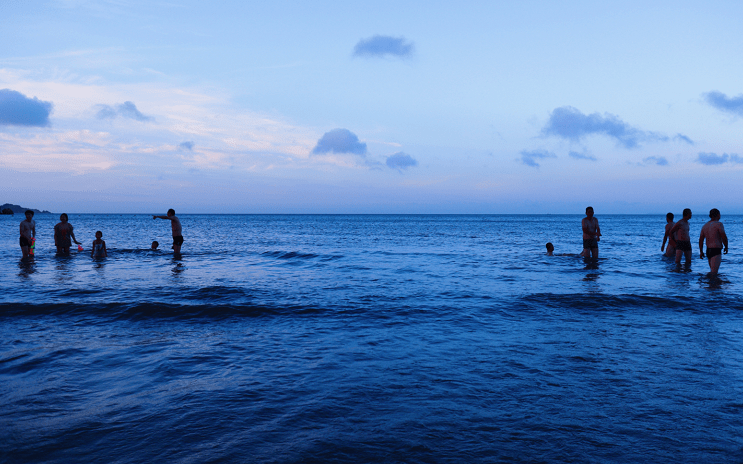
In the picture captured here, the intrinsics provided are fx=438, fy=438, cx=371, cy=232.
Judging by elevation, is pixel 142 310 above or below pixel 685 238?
below

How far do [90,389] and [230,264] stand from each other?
15.1 m

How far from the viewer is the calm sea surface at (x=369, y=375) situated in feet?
13.0

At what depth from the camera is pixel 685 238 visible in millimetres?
18219

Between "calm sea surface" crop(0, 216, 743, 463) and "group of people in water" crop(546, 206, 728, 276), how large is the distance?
3022mm

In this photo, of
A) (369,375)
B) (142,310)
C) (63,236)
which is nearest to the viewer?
(369,375)

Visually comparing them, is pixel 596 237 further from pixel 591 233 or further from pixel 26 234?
→ pixel 26 234

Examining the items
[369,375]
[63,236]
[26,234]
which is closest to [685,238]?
[369,375]

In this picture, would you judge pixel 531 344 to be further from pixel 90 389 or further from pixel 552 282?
pixel 552 282

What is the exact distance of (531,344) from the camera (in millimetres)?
7211

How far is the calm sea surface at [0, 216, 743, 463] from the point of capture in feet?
13.0

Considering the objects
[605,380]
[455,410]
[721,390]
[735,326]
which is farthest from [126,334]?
[735,326]

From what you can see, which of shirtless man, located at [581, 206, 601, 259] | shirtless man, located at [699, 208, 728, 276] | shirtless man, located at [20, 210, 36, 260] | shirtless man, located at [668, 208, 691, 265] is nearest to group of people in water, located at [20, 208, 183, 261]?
shirtless man, located at [20, 210, 36, 260]

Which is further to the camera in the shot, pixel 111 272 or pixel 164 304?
pixel 111 272

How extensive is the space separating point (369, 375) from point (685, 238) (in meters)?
18.1
